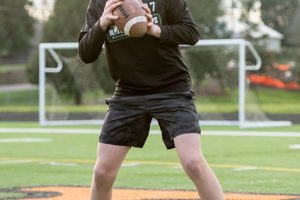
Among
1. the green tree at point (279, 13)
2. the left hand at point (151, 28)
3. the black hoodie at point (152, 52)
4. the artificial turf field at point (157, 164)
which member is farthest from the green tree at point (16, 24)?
the left hand at point (151, 28)

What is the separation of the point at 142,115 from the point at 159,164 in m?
5.53

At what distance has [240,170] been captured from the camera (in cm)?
909

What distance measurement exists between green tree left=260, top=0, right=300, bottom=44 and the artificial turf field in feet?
179

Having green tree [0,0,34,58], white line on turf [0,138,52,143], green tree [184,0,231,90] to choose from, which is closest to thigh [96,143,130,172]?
white line on turf [0,138,52,143]

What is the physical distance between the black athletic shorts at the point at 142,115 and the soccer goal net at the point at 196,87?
1400 centimetres

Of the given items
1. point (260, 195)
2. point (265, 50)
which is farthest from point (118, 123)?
point (265, 50)

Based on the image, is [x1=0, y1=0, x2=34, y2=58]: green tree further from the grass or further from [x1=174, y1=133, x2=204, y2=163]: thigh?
[x1=174, y1=133, x2=204, y2=163]: thigh

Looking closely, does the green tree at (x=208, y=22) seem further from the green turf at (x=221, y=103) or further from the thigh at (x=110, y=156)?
the thigh at (x=110, y=156)

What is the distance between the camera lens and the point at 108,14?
14.6ft

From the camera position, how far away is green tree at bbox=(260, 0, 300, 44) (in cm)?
6831

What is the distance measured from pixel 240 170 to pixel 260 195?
2386 mm

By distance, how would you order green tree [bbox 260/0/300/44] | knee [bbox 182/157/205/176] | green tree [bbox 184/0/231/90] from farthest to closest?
1. green tree [bbox 260/0/300/44]
2. green tree [bbox 184/0/231/90]
3. knee [bbox 182/157/205/176]

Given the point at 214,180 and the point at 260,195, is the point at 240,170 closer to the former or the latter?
the point at 260,195

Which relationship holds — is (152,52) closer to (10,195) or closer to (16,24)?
(10,195)
